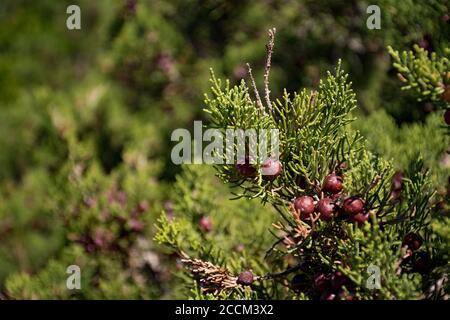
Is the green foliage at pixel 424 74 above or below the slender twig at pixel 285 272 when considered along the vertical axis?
above

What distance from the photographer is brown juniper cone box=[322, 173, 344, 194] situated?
0.89m

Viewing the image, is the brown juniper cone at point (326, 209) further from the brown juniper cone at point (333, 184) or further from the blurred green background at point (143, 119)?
the blurred green background at point (143, 119)

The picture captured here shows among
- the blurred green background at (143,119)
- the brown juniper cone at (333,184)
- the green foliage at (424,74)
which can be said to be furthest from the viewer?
the blurred green background at (143,119)

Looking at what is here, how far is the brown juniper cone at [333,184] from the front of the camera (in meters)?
0.89

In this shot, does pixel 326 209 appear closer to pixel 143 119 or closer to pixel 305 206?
pixel 305 206

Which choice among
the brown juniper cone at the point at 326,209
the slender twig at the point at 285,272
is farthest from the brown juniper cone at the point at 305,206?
the slender twig at the point at 285,272

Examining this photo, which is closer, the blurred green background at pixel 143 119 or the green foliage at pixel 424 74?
the green foliage at pixel 424 74

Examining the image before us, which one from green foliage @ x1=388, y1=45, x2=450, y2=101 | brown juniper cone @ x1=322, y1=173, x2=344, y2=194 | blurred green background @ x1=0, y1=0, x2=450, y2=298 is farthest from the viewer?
blurred green background @ x1=0, y1=0, x2=450, y2=298

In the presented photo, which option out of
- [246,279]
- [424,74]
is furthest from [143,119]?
[424,74]

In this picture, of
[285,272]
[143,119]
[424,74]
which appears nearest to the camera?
[424,74]

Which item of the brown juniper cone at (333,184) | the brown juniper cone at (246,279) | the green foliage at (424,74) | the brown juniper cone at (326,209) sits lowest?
the brown juniper cone at (246,279)

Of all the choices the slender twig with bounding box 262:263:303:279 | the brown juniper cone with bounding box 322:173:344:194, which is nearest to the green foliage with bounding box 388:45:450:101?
the brown juniper cone with bounding box 322:173:344:194

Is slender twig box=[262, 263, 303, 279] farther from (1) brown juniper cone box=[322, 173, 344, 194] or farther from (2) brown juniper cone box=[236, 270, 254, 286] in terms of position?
(1) brown juniper cone box=[322, 173, 344, 194]

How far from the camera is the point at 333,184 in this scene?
89 cm
